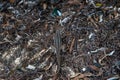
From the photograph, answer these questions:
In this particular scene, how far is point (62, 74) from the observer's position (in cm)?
255

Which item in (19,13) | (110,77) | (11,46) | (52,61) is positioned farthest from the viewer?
(19,13)

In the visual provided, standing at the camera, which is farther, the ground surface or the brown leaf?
the brown leaf

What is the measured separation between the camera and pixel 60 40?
110 inches

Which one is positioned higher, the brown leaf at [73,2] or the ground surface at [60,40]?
the brown leaf at [73,2]

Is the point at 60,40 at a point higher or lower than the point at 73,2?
lower

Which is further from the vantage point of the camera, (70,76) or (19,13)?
(19,13)

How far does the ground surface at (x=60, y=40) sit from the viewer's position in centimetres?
257

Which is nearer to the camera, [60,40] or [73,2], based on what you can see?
[60,40]

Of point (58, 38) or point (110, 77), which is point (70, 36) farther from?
point (110, 77)

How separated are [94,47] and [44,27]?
62 centimetres

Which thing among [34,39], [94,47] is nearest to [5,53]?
[34,39]

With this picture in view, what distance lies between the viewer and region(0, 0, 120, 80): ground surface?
8.44 feet

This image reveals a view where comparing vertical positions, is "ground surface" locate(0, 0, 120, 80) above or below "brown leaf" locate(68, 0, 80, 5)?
below

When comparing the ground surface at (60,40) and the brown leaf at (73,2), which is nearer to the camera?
the ground surface at (60,40)
